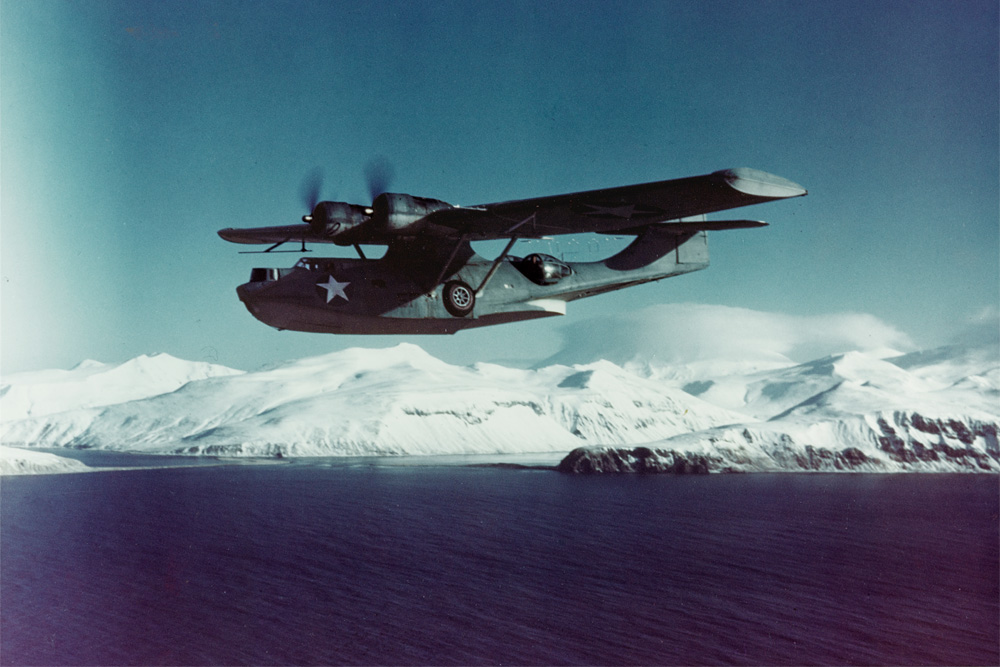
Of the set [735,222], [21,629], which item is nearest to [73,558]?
[21,629]

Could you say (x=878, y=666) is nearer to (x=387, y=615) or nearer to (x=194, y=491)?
(x=387, y=615)

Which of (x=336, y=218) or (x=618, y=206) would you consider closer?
(x=618, y=206)

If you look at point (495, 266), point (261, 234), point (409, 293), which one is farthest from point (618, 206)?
point (261, 234)

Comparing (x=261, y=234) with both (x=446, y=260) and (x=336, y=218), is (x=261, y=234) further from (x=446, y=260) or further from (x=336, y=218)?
(x=446, y=260)

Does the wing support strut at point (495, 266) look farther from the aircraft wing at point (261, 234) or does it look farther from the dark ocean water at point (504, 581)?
the dark ocean water at point (504, 581)

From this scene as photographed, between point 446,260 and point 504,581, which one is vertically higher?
point 446,260

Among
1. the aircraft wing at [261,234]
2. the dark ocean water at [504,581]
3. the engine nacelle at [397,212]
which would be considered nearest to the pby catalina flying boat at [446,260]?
the engine nacelle at [397,212]
